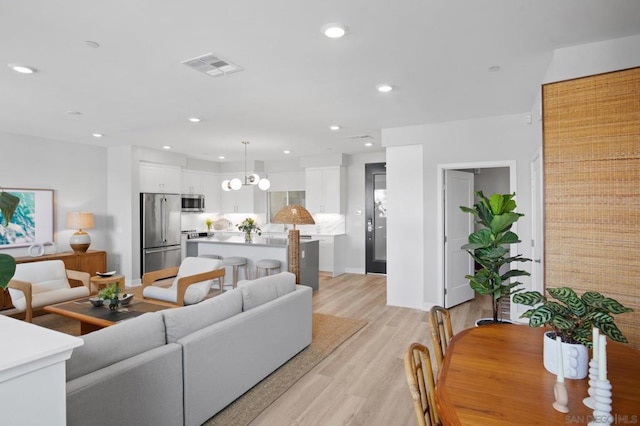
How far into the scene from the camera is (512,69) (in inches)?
121

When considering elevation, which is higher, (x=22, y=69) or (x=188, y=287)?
(x=22, y=69)

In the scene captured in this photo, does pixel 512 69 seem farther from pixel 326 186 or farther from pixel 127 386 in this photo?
pixel 326 186

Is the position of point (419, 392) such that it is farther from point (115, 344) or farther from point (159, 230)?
point (159, 230)

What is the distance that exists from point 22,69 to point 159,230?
14.3 ft

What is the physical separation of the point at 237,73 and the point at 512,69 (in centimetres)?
242

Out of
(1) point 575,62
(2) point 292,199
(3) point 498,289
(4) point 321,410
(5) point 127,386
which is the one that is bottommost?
(4) point 321,410

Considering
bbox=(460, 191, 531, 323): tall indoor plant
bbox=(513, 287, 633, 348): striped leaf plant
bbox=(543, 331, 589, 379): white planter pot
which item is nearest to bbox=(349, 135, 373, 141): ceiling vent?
bbox=(460, 191, 531, 323): tall indoor plant

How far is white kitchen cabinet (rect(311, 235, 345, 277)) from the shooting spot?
303 inches

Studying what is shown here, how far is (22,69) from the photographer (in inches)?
119

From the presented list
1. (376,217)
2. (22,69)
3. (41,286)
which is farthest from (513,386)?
(376,217)

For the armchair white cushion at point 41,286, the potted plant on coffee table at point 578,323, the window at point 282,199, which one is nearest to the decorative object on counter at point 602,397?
the potted plant on coffee table at point 578,323

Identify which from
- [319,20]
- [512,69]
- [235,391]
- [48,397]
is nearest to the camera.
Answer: [48,397]

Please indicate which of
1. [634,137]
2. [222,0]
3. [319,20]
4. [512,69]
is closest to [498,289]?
[634,137]

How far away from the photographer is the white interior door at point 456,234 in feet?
16.3
